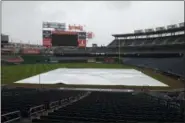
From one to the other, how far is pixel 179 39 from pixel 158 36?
1333cm

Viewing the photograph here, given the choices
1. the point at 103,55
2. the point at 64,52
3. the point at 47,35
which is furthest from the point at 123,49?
the point at 47,35

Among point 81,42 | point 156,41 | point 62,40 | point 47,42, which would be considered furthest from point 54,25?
point 156,41

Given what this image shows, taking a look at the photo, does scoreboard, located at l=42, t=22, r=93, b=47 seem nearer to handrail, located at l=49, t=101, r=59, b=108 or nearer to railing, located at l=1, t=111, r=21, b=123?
handrail, located at l=49, t=101, r=59, b=108

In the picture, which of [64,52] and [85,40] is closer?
[85,40]

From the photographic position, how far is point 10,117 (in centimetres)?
880

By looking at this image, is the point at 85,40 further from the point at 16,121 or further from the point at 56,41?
the point at 16,121

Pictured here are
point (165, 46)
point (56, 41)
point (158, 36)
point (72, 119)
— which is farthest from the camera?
point (158, 36)

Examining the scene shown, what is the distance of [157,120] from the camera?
8.12m

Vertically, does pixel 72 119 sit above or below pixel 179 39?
below

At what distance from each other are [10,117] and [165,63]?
47.6 m

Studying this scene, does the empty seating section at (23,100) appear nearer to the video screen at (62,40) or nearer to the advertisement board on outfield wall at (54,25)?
the video screen at (62,40)

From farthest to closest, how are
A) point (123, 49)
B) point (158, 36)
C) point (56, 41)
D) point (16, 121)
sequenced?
point (123, 49) → point (158, 36) → point (56, 41) → point (16, 121)

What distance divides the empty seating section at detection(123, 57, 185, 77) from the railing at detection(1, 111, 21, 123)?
32857 mm

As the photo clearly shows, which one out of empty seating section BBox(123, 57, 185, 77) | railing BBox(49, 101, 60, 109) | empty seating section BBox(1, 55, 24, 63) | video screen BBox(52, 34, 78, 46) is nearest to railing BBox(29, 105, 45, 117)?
railing BBox(49, 101, 60, 109)
